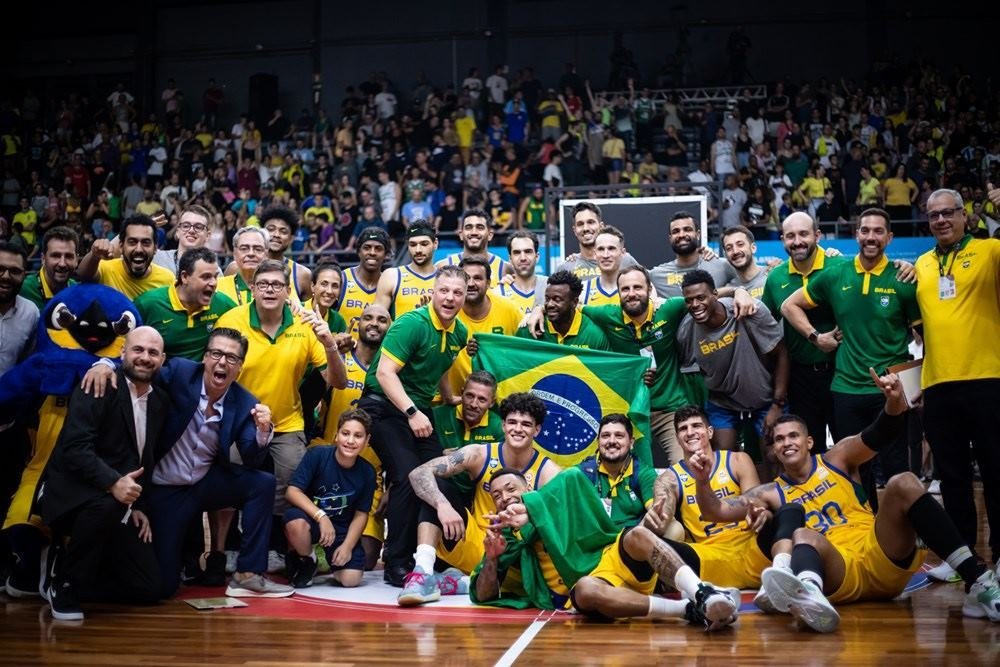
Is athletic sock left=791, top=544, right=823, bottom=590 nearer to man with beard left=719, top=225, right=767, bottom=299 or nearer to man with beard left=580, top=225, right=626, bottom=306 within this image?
man with beard left=719, top=225, right=767, bottom=299

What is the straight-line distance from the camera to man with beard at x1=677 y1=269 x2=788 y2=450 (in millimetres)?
6578

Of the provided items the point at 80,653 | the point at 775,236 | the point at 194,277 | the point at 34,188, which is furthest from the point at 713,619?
the point at 34,188

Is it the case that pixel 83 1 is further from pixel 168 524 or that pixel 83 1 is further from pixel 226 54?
pixel 168 524

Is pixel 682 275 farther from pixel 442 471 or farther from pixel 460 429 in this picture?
pixel 442 471

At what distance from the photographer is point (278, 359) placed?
6.48 m

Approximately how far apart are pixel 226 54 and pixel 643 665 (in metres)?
22.9

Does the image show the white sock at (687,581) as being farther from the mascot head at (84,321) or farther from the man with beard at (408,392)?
the mascot head at (84,321)

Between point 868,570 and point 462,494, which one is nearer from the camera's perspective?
point 868,570

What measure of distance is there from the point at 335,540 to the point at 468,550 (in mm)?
844

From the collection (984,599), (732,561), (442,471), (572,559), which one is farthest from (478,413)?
(984,599)

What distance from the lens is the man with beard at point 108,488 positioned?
18.1ft

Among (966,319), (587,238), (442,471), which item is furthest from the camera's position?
(587,238)

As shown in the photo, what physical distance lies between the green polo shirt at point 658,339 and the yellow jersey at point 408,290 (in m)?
1.24

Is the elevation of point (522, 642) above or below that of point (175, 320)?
below
